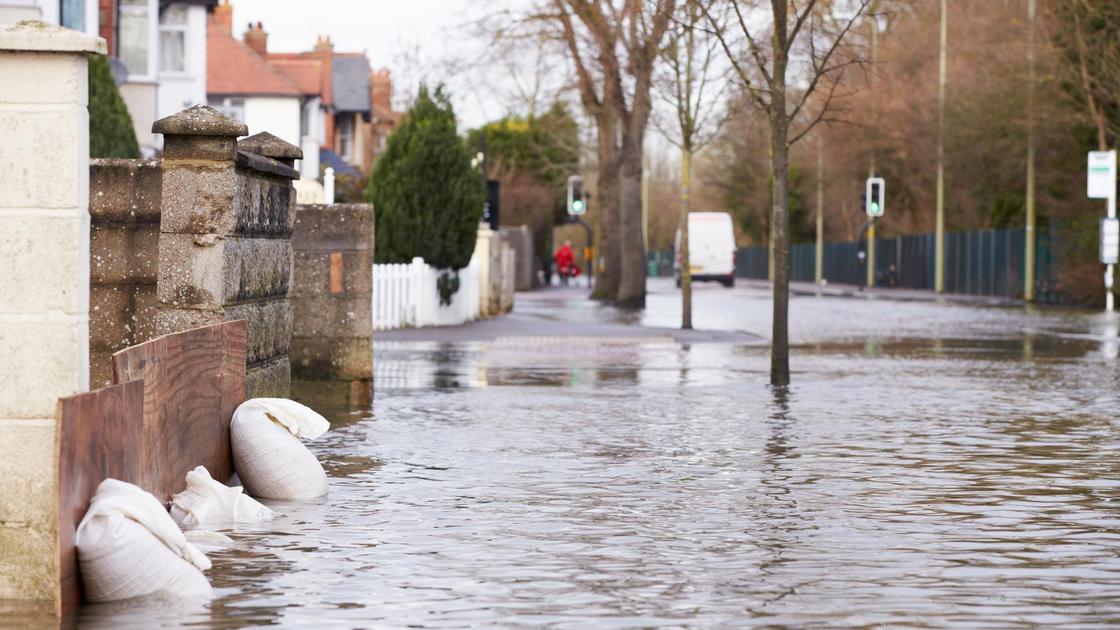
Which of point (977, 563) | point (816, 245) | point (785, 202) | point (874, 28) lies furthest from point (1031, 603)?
point (816, 245)

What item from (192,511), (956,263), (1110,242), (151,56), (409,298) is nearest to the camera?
(192,511)

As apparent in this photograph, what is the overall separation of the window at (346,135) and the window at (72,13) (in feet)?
156

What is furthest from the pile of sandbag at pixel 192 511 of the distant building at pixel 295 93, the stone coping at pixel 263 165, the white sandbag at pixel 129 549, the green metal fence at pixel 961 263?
the distant building at pixel 295 93

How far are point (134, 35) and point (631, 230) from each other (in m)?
11.8

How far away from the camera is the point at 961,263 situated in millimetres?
63125

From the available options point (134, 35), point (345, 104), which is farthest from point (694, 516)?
point (345, 104)

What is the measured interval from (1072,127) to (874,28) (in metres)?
23.4

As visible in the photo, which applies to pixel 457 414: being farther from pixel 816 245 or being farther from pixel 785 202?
pixel 816 245

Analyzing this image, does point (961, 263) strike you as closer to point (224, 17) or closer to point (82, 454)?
point (224, 17)

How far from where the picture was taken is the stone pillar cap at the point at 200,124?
11555mm

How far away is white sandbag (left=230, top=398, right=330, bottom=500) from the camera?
34.3 feet

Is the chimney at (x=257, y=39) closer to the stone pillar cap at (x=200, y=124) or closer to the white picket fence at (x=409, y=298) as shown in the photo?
the white picket fence at (x=409, y=298)

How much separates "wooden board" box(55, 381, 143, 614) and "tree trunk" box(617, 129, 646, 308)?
1499 inches

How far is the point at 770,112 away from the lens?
19.8 m
